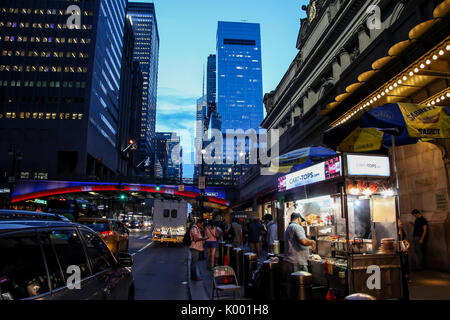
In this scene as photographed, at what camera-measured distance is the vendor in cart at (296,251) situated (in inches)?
277

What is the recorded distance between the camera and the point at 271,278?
277 inches

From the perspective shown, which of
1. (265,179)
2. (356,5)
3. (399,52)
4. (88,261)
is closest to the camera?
(88,261)

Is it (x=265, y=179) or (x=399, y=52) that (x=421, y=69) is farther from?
(x=265, y=179)

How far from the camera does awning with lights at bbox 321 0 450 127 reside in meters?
8.59

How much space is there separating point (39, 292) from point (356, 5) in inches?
897

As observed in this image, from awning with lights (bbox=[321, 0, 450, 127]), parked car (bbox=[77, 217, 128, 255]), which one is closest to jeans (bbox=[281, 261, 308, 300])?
awning with lights (bbox=[321, 0, 450, 127])

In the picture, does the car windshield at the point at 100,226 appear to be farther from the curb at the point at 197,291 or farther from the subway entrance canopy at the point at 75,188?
the subway entrance canopy at the point at 75,188

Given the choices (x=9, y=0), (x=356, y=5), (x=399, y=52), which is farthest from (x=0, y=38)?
(x=399, y=52)

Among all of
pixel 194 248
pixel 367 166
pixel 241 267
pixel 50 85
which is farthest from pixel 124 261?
pixel 50 85

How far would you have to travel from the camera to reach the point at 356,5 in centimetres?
1991

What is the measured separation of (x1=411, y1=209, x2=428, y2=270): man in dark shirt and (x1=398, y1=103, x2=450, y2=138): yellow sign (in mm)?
4634

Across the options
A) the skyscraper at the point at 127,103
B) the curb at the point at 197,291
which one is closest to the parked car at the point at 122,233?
the curb at the point at 197,291

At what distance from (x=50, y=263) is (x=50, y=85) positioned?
86.9 m

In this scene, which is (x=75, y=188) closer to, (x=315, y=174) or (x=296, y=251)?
(x=315, y=174)
